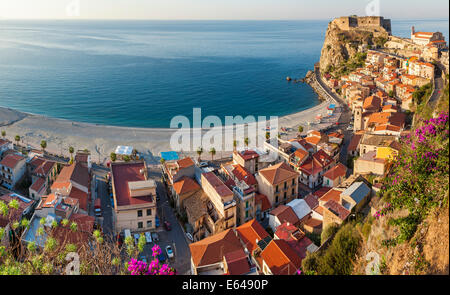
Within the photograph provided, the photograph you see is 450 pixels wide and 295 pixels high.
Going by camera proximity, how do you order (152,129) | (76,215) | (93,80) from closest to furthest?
(76,215), (152,129), (93,80)

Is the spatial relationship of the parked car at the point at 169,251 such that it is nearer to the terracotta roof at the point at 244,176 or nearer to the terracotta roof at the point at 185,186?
the terracotta roof at the point at 185,186

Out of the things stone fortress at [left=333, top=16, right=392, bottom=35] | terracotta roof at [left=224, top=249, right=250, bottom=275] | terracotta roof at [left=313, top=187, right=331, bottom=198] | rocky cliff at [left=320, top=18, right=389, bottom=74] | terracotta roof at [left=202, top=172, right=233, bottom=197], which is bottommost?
terracotta roof at [left=224, top=249, right=250, bottom=275]

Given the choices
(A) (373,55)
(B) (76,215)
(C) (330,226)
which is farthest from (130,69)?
(C) (330,226)

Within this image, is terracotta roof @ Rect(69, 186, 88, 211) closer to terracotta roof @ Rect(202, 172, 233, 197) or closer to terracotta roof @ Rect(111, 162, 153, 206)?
terracotta roof @ Rect(111, 162, 153, 206)

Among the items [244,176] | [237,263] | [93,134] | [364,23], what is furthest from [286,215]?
[364,23]

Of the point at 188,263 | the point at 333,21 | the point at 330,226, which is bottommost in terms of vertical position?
the point at 188,263

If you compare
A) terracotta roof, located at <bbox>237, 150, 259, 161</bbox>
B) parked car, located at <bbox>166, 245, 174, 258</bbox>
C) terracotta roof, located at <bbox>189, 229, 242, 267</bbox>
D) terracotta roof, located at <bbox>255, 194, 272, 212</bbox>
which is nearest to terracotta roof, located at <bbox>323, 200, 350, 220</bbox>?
terracotta roof, located at <bbox>255, 194, 272, 212</bbox>

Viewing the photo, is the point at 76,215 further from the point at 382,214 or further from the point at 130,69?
the point at 130,69
